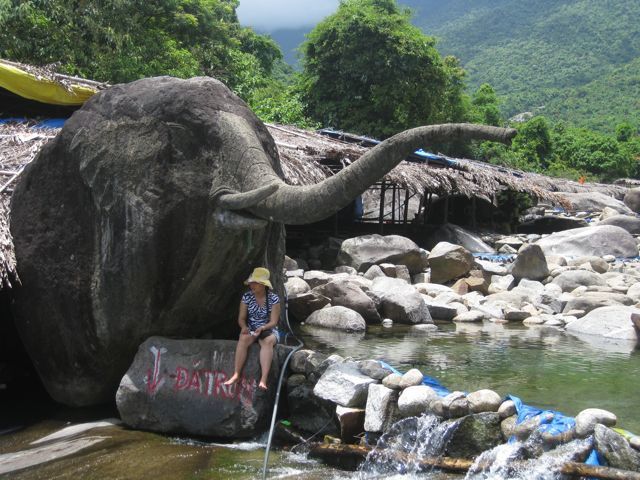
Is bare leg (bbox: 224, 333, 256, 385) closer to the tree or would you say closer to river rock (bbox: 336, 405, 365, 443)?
river rock (bbox: 336, 405, 365, 443)

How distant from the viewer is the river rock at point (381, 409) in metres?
6.30

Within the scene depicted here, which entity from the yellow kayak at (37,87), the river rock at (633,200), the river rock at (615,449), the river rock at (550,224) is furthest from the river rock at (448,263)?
the river rock at (633,200)

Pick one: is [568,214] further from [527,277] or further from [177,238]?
[177,238]

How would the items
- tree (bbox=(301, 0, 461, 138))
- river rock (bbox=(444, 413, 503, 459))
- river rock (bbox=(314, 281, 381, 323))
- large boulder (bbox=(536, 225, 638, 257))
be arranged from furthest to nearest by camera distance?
tree (bbox=(301, 0, 461, 138))
large boulder (bbox=(536, 225, 638, 257))
river rock (bbox=(314, 281, 381, 323))
river rock (bbox=(444, 413, 503, 459))

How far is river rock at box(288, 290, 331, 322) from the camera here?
480 inches

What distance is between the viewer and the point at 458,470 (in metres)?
5.81

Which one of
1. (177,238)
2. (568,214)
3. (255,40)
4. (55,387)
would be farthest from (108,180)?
(255,40)

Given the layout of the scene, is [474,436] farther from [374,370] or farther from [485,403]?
[374,370]

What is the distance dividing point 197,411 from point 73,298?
1731 mm

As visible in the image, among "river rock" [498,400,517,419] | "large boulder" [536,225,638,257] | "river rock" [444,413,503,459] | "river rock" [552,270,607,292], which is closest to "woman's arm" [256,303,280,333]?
"river rock" [444,413,503,459]

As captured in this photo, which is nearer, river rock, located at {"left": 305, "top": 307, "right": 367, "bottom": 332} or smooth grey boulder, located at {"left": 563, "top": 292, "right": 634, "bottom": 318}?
river rock, located at {"left": 305, "top": 307, "right": 367, "bottom": 332}

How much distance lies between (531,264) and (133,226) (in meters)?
10.4

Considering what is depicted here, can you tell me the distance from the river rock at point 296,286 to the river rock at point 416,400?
6313mm

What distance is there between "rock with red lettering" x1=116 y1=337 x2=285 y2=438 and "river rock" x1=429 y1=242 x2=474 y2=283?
28.3ft
